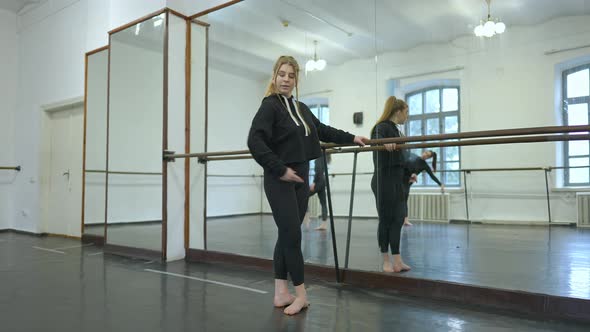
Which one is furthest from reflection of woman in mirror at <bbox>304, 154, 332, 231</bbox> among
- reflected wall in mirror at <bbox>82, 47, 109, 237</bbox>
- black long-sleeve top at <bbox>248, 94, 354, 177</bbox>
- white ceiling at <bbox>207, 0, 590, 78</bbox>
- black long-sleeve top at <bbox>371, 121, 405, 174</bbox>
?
reflected wall in mirror at <bbox>82, 47, 109, 237</bbox>

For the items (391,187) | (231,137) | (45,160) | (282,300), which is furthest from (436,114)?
(45,160)

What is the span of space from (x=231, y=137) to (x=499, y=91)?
9.49 feet

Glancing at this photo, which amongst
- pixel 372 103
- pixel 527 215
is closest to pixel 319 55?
pixel 372 103

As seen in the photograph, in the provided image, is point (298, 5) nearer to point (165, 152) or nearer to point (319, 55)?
point (319, 55)

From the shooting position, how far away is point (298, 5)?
393 cm

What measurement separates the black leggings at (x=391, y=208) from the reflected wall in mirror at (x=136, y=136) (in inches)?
77.3

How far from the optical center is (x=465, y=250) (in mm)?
3473

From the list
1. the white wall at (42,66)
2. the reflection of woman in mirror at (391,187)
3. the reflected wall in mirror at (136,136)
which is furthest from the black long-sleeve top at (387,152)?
the white wall at (42,66)

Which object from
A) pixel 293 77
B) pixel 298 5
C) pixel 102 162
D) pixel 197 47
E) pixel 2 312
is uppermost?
pixel 298 5

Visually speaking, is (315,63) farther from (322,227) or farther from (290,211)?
(290,211)

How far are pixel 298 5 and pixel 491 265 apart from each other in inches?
112

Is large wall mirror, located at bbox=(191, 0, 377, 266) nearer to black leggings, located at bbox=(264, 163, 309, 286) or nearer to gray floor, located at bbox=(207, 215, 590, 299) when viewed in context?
gray floor, located at bbox=(207, 215, 590, 299)

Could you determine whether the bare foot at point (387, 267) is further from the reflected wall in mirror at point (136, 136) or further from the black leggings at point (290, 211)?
the reflected wall in mirror at point (136, 136)

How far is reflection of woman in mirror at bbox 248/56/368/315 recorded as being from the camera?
1.84 metres
